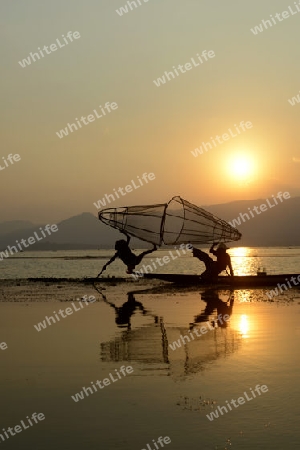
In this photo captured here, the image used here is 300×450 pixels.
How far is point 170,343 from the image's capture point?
56.8ft

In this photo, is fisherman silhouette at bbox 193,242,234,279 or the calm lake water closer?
the calm lake water

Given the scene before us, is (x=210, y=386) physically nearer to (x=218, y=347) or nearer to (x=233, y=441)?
(x=233, y=441)

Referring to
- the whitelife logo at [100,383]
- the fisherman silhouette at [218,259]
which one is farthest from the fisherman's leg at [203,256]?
the whitelife logo at [100,383]

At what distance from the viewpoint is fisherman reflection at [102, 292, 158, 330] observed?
22.0 metres

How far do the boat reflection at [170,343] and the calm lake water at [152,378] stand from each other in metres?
0.03

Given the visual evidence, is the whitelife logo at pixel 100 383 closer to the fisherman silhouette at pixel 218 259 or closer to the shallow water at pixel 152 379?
the shallow water at pixel 152 379

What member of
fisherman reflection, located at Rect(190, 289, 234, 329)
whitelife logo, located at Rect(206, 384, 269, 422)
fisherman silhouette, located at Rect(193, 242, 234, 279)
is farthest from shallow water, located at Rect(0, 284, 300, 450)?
fisherman silhouette, located at Rect(193, 242, 234, 279)

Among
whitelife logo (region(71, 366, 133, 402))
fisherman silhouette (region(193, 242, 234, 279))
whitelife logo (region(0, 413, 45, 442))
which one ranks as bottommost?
fisherman silhouette (region(193, 242, 234, 279))

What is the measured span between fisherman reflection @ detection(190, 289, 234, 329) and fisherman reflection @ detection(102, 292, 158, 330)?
68.9 inches

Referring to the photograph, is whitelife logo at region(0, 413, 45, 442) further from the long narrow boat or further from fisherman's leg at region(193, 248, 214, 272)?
the long narrow boat

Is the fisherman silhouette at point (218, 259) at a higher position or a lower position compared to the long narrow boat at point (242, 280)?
higher

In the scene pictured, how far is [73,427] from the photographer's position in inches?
390

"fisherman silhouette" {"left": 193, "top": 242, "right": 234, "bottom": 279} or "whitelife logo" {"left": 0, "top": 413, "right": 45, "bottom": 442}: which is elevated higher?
"whitelife logo" {"left": 0, "top": 413, "right": 45, "bottom": 442}

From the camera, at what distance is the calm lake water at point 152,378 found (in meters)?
9.48
